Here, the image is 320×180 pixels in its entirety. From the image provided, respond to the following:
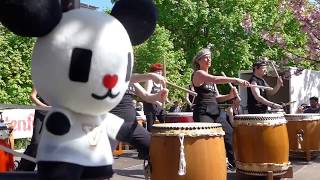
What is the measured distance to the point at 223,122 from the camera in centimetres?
609

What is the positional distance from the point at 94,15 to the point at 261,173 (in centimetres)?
346

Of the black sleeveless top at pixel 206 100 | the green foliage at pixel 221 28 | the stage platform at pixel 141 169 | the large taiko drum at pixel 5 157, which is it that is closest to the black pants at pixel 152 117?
the stage platform at pixel 141 169

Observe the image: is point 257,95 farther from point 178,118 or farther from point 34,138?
point 34,138

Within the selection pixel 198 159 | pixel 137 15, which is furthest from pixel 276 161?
pixel 137 15

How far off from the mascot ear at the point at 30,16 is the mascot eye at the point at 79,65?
22 cm

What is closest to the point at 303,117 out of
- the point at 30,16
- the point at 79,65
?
the point at 79,65

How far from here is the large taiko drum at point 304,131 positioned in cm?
802

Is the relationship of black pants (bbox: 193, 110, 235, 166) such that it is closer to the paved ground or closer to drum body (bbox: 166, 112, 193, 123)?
the paved ground

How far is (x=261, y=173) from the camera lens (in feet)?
19.1

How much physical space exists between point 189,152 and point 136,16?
140 cm

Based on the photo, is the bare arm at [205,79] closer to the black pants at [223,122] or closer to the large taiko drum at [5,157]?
the black pants at [223,122]

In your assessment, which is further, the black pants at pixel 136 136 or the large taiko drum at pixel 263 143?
the large taiko drum at pixel 263 143

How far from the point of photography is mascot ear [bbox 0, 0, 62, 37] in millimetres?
2777

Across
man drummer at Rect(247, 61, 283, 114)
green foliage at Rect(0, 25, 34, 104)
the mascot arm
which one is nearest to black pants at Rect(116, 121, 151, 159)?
the mascot arm
